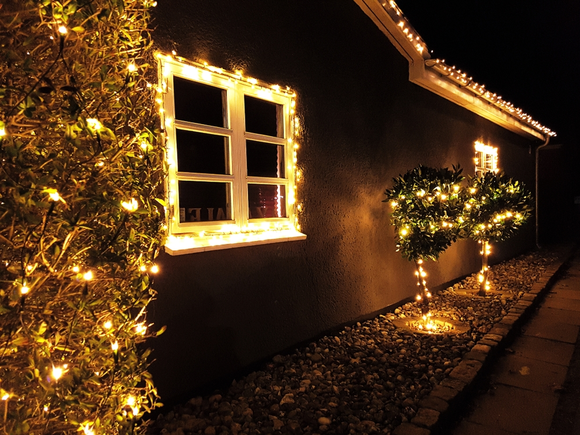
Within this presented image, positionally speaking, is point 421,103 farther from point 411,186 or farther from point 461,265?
point 461,265

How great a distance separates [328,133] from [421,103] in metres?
2.90

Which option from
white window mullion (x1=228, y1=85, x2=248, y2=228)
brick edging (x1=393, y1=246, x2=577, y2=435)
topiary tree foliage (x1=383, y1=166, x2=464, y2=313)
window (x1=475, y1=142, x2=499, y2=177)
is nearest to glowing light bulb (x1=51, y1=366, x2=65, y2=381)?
brick edging (x1=393, y1=246, x2=577, y2=435)

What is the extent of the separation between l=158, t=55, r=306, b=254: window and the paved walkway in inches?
95.5

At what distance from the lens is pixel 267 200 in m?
4.44

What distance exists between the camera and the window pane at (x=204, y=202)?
3764 millimetres

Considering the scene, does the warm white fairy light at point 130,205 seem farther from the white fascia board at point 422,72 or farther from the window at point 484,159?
the window at point 484,159

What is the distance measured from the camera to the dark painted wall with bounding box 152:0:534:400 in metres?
3.38

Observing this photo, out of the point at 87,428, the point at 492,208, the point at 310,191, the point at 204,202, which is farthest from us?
the point at 492,208

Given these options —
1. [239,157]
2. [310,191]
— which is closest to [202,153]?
[239,157]

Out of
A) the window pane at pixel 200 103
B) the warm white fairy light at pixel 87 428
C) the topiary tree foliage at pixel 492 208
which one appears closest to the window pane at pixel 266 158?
the window pane at pixel 200 103

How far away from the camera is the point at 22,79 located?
1.58 metres

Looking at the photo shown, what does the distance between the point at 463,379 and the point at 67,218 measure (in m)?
3.57

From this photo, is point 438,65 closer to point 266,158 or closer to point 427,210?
point 427,210

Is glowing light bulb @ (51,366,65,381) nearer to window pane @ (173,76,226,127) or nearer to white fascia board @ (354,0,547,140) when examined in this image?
window pane @ (173,76,226,127)
